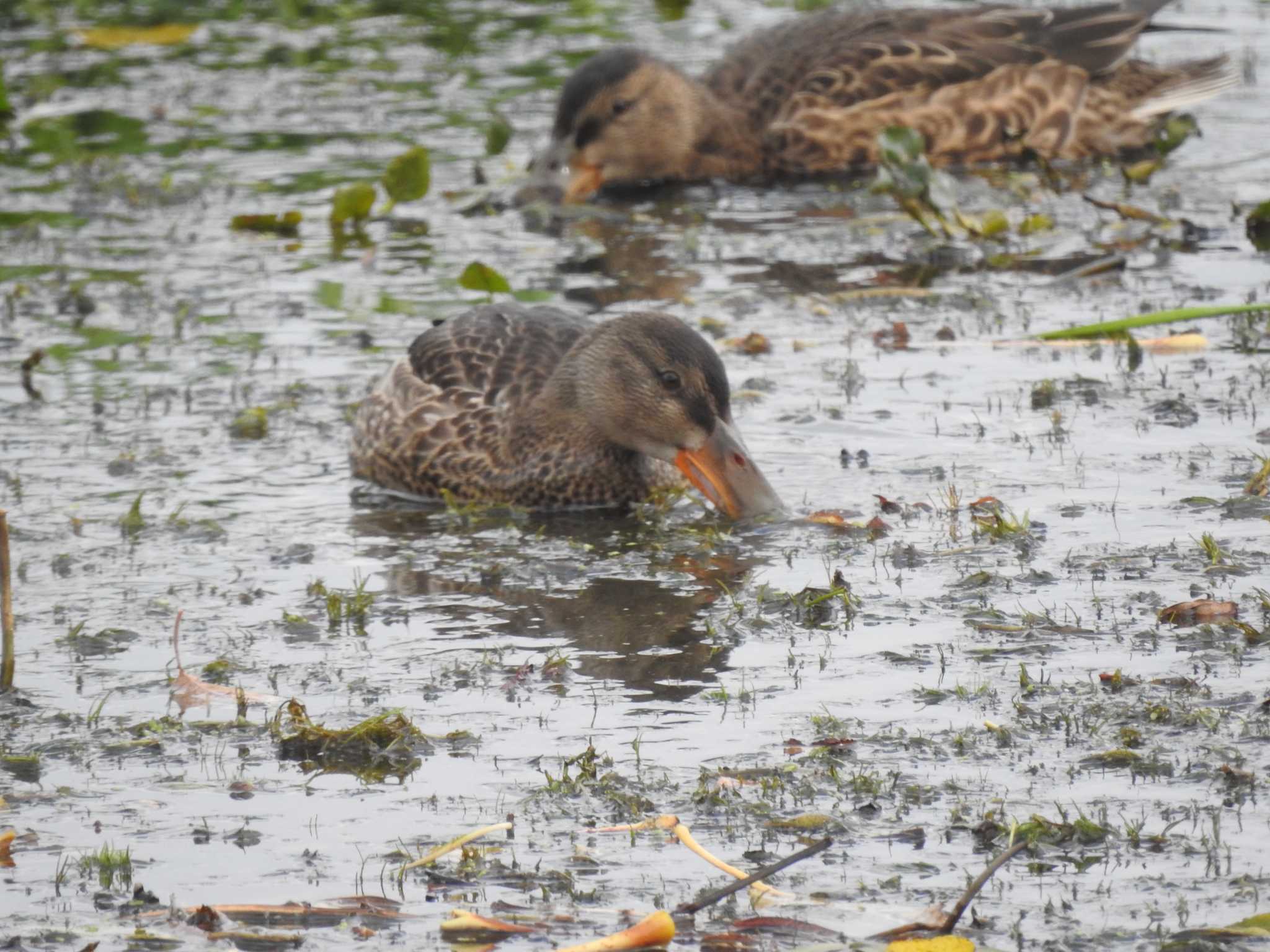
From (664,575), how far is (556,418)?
1.23 metres

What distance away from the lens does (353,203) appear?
12.2 m

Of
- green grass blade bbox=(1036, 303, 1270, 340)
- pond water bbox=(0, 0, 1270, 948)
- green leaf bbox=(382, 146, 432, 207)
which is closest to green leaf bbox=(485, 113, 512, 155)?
pond water bbox=(0, 0, 1270, 948)

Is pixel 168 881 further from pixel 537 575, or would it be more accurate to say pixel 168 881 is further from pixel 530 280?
pixel 530 280

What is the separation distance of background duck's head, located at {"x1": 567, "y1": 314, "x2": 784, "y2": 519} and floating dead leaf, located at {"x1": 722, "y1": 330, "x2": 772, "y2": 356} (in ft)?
5.60

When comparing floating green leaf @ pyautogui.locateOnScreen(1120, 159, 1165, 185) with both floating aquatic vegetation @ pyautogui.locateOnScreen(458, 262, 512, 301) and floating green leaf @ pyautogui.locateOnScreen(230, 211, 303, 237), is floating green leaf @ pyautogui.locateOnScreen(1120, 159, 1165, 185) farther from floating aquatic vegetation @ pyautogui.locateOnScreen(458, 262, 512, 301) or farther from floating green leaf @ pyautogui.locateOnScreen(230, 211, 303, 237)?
floating green leaf @ pyautogui.locateOnScreen(230, 211, 303, 237)

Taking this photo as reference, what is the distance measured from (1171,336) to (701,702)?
14.3 feet

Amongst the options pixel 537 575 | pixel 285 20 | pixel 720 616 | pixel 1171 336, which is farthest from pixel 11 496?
pixel 285 20

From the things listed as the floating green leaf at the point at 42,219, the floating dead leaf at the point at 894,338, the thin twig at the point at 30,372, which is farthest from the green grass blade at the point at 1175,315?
the floating green leaf at the point at 42,219

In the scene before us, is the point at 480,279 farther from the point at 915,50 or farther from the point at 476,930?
the point at 476,930

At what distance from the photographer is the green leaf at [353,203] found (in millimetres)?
12219

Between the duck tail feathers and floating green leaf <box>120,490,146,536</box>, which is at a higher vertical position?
the duck tail feathers

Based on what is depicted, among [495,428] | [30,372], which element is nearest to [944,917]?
[495,428]

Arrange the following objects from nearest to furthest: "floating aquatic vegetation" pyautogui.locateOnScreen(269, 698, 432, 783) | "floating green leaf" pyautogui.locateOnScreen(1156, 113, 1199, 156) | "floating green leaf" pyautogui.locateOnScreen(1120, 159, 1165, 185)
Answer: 1. "floating aquatic vegetation" pyautogui.locateOnScreen(269, 698, 432, 783)
2. "floating green leaf" pyautogui.locateOnScreen(1120, 159, 1165, 185)
3. "floating green leaf" pyautogui.locateOnScreen(1156, 113, 1199, 156)

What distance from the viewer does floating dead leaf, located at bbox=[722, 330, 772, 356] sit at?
994cm
